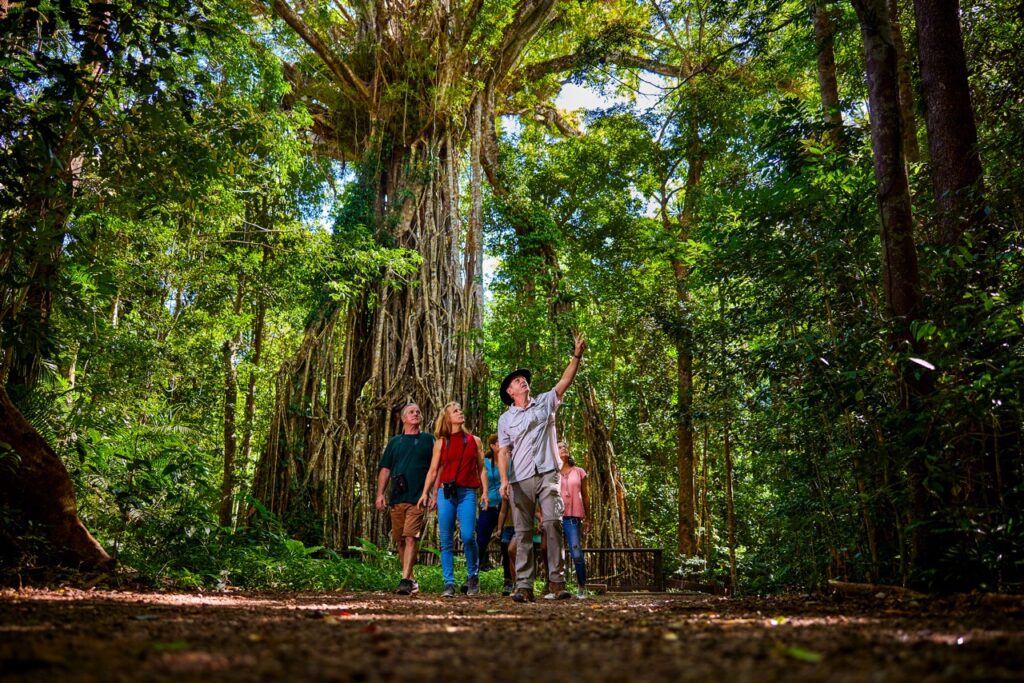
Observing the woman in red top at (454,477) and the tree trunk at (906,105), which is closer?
the woman in red top at (454,477)

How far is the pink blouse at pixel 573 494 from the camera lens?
8.17 m

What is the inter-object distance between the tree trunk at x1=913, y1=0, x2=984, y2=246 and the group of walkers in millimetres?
2889

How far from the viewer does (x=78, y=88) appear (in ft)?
14.6

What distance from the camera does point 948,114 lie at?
5719mm

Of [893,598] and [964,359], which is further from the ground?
[964,359]

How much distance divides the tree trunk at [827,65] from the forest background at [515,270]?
16 cm

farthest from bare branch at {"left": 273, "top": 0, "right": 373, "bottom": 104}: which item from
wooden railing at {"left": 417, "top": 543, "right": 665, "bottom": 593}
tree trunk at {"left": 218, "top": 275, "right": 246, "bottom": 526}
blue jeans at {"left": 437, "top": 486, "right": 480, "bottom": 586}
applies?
blue jeans at {"left": 437, "top": 486, "right": 480, "bottom": 586}

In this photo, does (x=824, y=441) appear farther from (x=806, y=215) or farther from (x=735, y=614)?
(x=735, y=614)

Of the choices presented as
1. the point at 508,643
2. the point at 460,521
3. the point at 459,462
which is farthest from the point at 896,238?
the point at 460,521

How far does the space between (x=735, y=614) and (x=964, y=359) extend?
2051 mm

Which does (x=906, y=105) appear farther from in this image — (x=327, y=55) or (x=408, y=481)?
(x=327, y=55)

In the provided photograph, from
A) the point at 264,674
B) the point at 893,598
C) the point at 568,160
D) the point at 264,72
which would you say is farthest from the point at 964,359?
the point at 568,160

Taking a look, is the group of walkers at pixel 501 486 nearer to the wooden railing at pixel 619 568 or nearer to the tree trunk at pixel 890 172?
the tree trunk at pixel 890 172

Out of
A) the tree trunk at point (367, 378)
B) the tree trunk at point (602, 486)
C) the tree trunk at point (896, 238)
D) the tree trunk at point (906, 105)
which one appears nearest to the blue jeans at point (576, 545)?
the tree trunk at point (896, 238)
